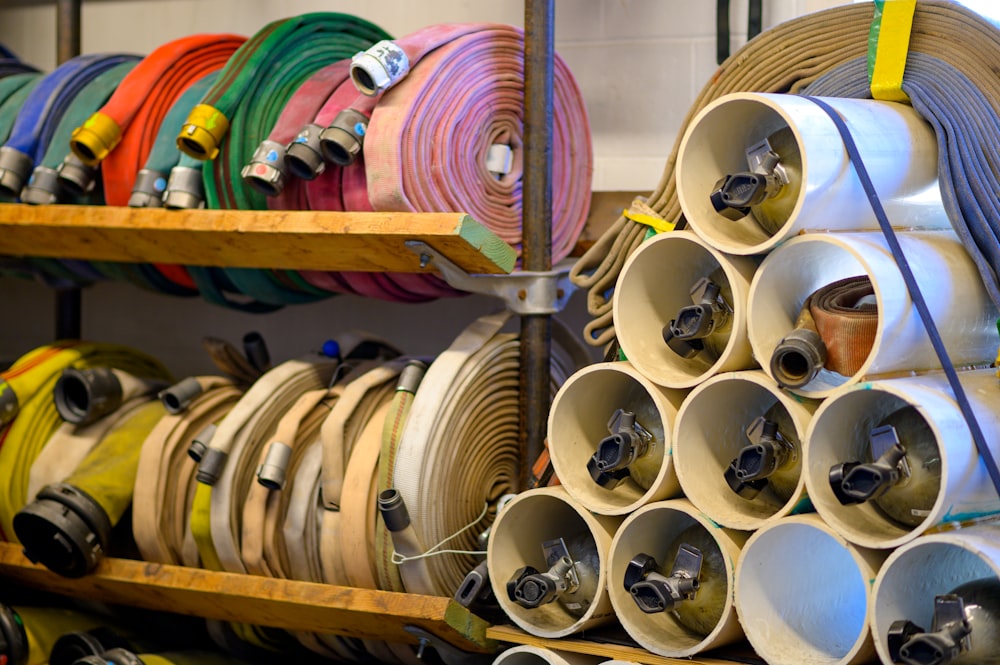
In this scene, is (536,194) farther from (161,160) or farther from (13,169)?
(13,169)

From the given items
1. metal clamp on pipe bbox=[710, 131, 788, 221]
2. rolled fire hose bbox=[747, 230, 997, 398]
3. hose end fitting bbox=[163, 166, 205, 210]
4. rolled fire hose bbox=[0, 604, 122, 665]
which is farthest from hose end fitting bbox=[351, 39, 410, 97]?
rolled fire hose bbox=[0, 604, 122, 665]

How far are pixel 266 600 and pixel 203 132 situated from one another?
35.9 inches

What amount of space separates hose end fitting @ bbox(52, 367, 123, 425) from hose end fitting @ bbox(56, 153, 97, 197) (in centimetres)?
40

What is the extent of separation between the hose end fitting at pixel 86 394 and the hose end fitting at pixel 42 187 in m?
0.37

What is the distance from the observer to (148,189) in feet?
8.18

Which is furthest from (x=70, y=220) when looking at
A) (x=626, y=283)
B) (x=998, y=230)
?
(x=998, y=230)

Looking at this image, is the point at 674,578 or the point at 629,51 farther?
the point at 629,51

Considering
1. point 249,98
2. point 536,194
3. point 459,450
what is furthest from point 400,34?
point 459,450

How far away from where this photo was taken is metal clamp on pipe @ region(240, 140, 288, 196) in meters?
2.33

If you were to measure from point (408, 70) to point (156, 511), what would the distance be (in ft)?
3.35

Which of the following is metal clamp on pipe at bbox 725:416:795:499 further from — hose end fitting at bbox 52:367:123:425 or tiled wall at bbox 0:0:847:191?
hose end fitting at bbox 52:367:123:425

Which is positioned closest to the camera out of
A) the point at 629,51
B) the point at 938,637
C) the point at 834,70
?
the point at 938,637

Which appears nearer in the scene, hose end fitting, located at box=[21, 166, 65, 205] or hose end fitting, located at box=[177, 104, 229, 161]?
hose end fitting, located at box=[177, 104, 229, 161]

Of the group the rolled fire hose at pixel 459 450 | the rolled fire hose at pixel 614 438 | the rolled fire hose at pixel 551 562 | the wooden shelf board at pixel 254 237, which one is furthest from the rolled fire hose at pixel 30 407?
the rolled fire hose at pixel 614 438
